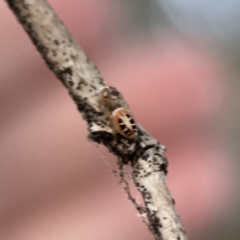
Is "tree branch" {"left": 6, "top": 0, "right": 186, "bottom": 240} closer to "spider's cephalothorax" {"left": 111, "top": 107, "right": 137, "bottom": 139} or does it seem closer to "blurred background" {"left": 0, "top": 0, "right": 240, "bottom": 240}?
"spider's cephalothorax" {"left": 111, "top": 107, "right": 137, "bottom": 139}

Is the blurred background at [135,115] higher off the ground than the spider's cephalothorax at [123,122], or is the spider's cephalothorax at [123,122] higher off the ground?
the blurred background at [135,115]

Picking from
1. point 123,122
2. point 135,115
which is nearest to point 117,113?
point 123,122

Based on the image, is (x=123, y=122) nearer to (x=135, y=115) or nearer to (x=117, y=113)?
(x=117, y=113)

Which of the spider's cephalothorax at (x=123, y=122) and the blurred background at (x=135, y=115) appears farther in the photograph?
the blurred background at (x=135, y=115)

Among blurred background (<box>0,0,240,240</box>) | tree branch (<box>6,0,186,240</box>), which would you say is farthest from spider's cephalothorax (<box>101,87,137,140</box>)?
blurred background (<box>0,0,240,240</box>)

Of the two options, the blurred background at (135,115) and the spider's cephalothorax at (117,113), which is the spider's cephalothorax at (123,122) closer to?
the spider's cephalothorax at (117,113)

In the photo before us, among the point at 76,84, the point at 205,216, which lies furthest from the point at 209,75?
the point at 76,84

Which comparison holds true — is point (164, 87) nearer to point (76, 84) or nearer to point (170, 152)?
point (170, 152)

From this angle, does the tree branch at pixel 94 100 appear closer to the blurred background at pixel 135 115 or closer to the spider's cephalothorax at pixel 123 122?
the spider's cephalothorax at pixel 123 122

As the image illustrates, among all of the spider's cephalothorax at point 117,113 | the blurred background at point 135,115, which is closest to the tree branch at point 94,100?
the spider's cephalothorax at point 117,113
